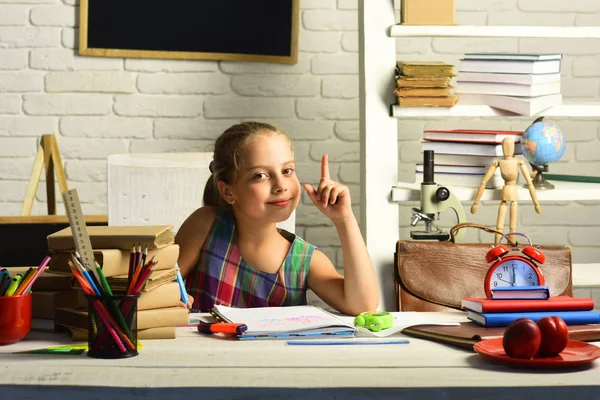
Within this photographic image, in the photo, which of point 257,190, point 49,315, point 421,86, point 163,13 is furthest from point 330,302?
point 163,13

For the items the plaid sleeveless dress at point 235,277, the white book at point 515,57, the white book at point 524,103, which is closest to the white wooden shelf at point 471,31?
the white book at point 515,57

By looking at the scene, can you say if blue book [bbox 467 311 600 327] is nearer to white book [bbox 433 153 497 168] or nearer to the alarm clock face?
the alarm clock face

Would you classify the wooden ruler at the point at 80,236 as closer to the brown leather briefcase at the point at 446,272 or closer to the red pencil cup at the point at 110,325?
the red pencil cup at the point at 110,325

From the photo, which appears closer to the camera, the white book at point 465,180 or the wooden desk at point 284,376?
the wooden desk at point 284,376

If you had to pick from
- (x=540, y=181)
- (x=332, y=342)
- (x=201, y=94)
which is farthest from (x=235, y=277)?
(x=201, y=94)

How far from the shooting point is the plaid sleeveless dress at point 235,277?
1.94m

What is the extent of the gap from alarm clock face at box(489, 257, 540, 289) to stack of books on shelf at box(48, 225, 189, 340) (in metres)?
0.65

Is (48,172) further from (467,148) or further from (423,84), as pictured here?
(467,148)

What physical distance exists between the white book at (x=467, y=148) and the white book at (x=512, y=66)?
24 centimetres

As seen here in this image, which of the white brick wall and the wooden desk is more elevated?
the white brick wall

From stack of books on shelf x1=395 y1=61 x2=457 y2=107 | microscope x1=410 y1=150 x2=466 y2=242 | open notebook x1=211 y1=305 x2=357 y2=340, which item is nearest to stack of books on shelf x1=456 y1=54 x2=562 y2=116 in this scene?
stack of books on shelf x1=395 y1=61 x2=457 y2=107

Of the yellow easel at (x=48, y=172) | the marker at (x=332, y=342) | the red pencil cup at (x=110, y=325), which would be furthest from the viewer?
the yellow easel at (x=48, y=172)

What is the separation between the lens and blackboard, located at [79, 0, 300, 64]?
11.0ft

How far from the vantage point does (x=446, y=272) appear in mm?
2279
